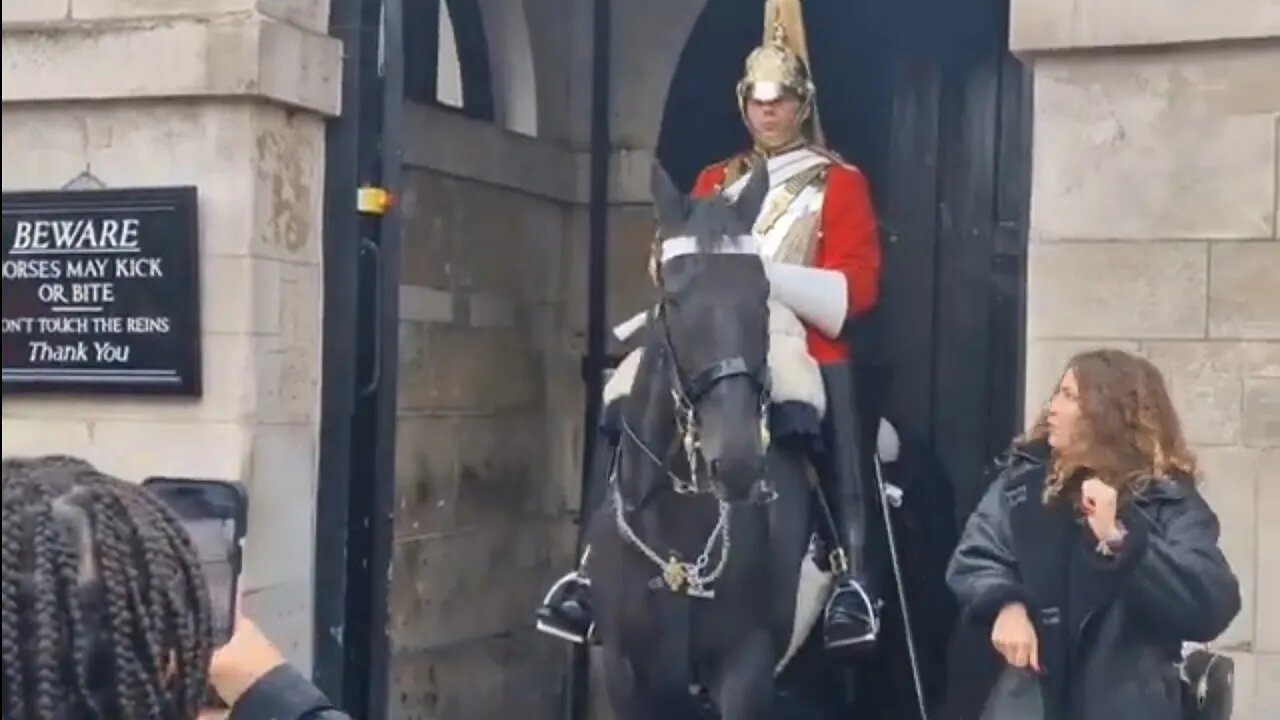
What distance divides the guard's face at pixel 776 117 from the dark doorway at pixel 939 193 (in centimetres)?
117

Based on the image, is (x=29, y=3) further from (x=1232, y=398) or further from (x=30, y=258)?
(x=1232, y=398)

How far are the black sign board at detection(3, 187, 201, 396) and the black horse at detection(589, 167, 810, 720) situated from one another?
4.25ft

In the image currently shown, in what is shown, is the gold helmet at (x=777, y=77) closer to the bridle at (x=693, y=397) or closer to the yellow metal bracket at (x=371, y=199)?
the yellow metal bracket at (x=371, y=199)

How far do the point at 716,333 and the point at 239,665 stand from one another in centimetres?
274

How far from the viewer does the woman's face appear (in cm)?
435

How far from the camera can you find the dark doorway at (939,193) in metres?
7.38

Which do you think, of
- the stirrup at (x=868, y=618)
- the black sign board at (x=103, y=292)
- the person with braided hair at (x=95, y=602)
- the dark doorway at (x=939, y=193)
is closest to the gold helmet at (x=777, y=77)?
the dark doorway at (x=939, y=193)

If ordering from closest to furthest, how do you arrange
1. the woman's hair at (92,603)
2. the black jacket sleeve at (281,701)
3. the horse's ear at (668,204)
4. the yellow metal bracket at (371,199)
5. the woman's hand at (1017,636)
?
the woman's hair at (92,603), the black jacket sleeve at (281,701), the woman's hand at (1017,636), the horse's ear at (668,204), the yellow metal bracket at (371,199)

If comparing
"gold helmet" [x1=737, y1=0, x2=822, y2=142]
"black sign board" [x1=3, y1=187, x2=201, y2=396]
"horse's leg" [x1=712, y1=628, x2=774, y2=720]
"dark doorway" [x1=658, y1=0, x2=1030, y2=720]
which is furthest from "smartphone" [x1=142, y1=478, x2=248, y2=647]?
"dark doorway" [x1=658, y1=0, x2=1030, y2=720]

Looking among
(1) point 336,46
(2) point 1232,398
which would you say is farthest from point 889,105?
(2) point 1232,398

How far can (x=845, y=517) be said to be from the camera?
5816 mm

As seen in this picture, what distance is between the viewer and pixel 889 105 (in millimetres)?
7668

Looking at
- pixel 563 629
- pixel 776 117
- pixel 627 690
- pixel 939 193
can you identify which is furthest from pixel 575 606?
pixel 939 193

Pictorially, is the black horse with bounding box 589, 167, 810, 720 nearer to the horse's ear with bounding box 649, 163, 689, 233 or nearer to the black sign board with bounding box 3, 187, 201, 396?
the horse's ear with bounding box 649, 163, 689, 233
